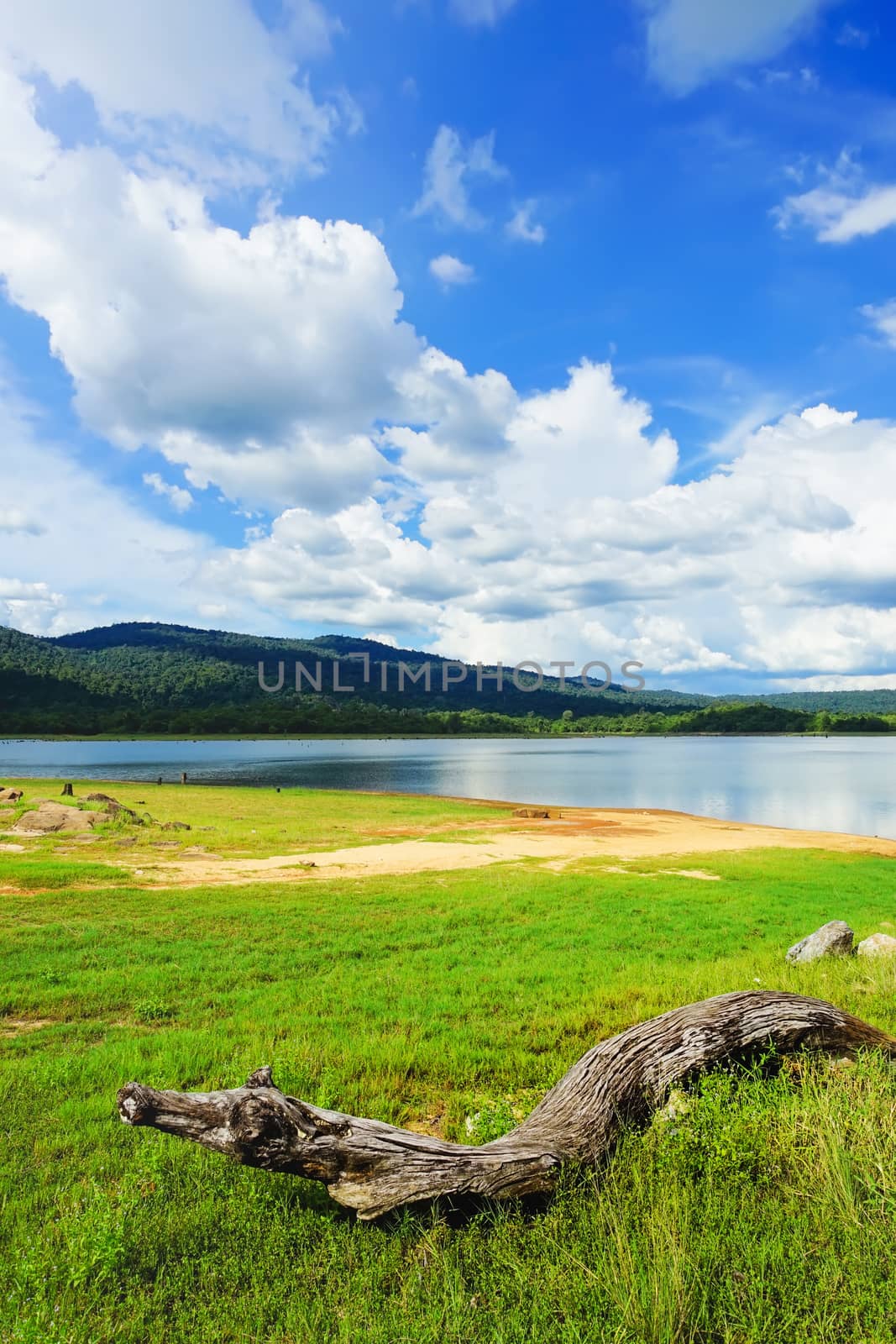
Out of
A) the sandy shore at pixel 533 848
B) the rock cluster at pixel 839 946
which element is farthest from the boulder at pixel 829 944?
the sandy shore at pixel 533 848

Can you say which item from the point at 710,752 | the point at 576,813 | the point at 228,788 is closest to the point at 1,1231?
the point at 576,813

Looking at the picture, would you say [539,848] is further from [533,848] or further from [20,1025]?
[20,1025]

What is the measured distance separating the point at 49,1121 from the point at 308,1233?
2.88 m

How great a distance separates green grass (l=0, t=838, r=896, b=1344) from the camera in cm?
324

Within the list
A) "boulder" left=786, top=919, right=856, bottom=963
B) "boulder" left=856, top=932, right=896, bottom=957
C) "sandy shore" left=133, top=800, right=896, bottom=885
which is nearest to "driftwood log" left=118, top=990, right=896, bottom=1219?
"boulder" left=786, top=919, right=856, bottom=963

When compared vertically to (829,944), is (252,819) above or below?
below

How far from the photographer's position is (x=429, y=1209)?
3.95 m

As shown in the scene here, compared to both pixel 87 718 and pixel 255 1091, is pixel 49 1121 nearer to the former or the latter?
pixel 255 1091

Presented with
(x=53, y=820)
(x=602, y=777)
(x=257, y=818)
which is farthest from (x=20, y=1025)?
(x=602, y=777)

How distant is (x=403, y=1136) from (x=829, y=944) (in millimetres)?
8277

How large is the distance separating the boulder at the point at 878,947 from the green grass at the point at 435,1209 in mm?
742

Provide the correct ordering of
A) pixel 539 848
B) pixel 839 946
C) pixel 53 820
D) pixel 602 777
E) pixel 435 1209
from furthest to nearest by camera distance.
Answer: pixel 602 777 < pixel 539 848 < pixel 53 820 < pixel 839 946 < pixel 435 1209

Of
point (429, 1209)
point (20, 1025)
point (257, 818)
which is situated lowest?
point (257, 818)

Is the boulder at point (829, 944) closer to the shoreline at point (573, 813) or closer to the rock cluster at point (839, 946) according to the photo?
the rock cluster at point (839, 946)
